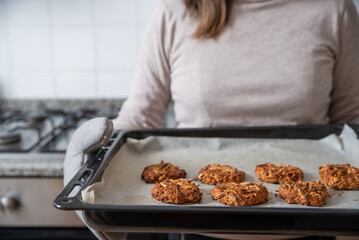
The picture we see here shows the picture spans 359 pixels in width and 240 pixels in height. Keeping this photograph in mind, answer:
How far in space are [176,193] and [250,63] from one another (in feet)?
1.73

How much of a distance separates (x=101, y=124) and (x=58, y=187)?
67 centimetres

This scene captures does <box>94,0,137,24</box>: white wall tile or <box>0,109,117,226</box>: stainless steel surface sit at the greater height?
<box>94,0,137,24</box>: white wall tile

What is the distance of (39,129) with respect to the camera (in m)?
1.67

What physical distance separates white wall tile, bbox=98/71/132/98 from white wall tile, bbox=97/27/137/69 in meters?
0.04

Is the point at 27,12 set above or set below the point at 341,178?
above

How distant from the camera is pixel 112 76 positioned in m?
1.95

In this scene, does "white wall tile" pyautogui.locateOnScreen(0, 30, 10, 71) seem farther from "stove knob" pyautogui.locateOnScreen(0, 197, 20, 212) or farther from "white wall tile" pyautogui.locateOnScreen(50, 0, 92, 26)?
"stove knob" pyautogui.locateOnScreen(0, 197, 20, 212)

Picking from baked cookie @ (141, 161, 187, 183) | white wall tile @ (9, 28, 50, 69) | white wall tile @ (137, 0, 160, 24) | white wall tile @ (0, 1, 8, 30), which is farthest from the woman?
white wall tile @ (0, 1, 8, 30)

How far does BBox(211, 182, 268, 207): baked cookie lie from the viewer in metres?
0.76

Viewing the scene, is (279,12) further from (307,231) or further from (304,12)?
(307,231)

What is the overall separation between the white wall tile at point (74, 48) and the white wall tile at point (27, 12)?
91 millimetres

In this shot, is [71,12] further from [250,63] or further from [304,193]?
[304,193]

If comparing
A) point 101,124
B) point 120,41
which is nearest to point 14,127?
point 120,41

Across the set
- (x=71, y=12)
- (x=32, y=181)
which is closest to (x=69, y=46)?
(x=71, y=12)
